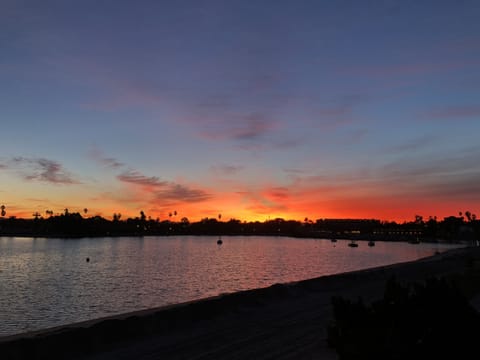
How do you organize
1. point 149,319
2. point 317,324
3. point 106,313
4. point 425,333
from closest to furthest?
point 425,333 < point 149,319 < point 317,324 < point 106,313

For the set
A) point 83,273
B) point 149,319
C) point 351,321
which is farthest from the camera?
point 83,273

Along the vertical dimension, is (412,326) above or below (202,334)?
above

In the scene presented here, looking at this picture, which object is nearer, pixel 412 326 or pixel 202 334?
pixel 412 326

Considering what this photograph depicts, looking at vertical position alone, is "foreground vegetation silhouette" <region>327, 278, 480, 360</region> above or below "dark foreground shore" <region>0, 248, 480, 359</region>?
above

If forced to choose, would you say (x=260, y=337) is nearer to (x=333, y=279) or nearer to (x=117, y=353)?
(x=117, y=353)

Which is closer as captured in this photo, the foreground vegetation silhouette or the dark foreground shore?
the foreground vegetation silhouette

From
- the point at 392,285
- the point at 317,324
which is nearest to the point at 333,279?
the point at 317,324

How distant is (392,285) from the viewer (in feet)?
45.5

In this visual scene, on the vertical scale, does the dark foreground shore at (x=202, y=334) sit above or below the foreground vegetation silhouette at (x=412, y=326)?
below

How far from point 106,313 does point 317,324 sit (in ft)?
68.9

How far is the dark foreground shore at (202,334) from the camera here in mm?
14805

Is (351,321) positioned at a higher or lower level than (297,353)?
higher

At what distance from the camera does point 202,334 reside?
17.9 metres

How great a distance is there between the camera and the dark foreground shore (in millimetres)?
14805
